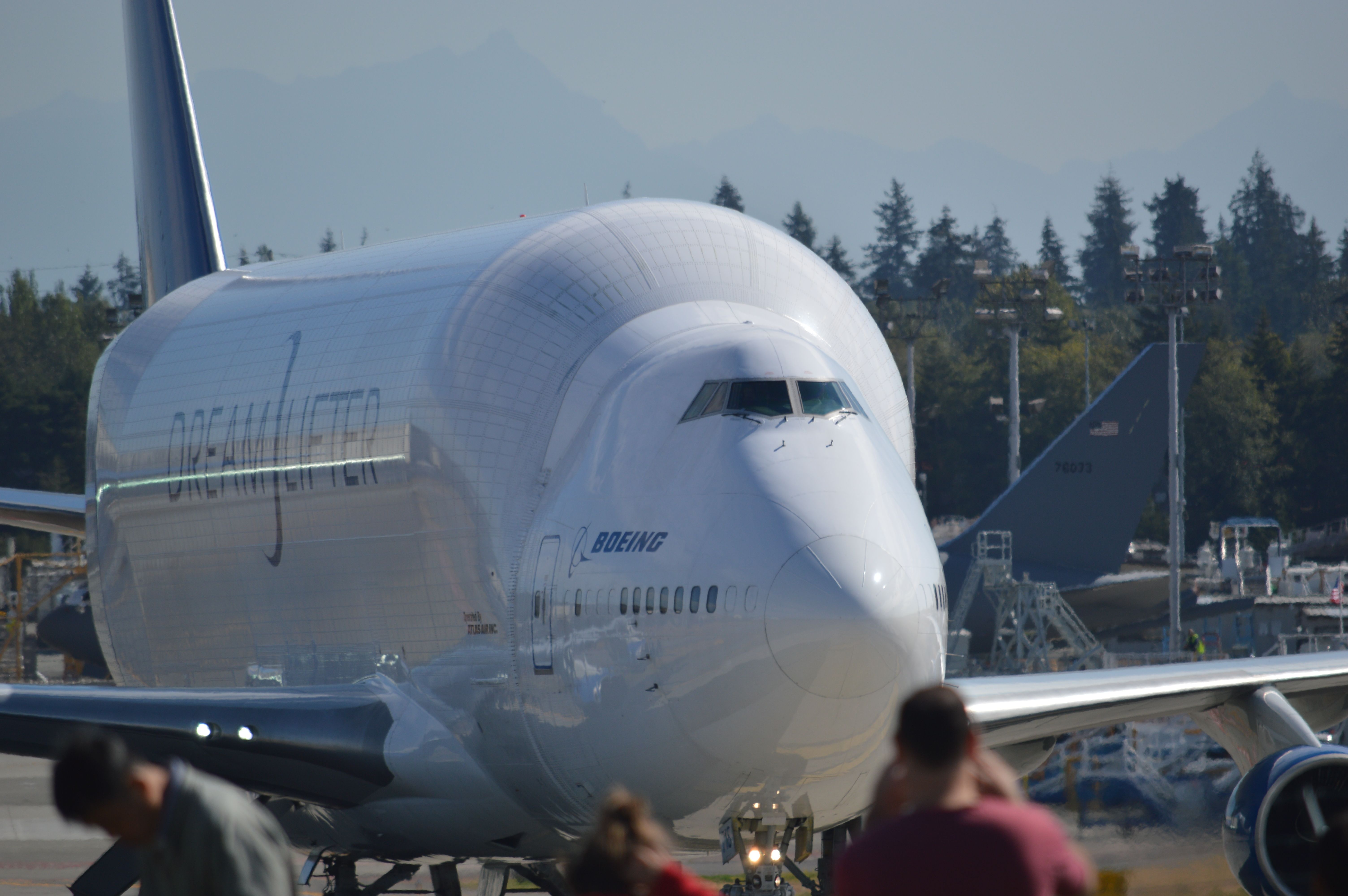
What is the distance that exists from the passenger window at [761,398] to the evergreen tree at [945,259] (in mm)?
169297

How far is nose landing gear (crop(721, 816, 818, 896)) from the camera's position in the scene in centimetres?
1180

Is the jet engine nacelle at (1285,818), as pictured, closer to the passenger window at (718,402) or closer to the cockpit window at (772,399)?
the cockpit window at (772,399)

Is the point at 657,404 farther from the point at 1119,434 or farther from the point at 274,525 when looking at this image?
the point at 1119,434

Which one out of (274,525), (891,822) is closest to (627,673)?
(274,525)

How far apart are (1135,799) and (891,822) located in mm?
19554

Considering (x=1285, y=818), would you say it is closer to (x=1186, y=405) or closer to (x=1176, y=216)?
(x=1186, y=405)

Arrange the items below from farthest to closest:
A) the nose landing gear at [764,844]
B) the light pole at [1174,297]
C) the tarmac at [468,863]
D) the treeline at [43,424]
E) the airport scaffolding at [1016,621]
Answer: the treeline at [43,424]
the airport scaffolding at [1016,621]
the light pole at [1174,297]
the tarmac at [468,863]
the nose landing gear at [764,844]

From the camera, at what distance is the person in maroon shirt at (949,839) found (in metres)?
4.58

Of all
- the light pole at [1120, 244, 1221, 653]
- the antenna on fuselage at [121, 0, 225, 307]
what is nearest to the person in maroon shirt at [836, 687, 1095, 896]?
the antenna on fuselage at [121, 0, 225, 307]

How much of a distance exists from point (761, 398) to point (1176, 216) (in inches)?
7339

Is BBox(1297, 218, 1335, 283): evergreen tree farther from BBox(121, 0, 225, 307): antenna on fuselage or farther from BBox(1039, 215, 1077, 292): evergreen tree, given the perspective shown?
BBox(121, 0, 225, 307): antenna on fuselage

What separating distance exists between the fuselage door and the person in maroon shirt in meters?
8.18

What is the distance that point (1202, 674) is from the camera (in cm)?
1522

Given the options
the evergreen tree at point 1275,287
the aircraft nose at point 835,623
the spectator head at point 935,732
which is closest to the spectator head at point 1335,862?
the spectator head at point 935,732
